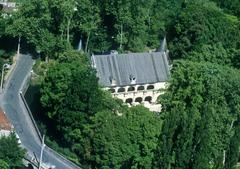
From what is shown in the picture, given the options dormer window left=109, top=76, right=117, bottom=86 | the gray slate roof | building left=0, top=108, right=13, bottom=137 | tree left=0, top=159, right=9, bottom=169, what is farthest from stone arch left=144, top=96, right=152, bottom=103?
tree left=0, top=159, right=9, bottom=169

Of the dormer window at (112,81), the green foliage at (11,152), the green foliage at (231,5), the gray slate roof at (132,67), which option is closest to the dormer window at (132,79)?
the gray slate roof at (132,67)

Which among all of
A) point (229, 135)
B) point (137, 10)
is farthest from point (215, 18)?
point (229, 135)

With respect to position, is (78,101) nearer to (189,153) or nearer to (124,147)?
(124,147)

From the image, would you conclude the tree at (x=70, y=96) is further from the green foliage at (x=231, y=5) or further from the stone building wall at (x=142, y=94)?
the green foliage at (x=231, y=5)

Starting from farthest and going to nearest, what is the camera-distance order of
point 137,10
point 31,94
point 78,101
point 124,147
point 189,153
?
point 137,10 → point 31,94 → point 78,101 → point 124,147 → point 189,153

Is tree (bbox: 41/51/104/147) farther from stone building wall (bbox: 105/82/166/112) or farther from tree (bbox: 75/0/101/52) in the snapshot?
tree (bbox: 75/0/101/52)

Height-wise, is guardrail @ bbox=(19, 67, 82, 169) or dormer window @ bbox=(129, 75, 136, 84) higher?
dormer window @ bbox=(129, 75, 136, 84)
